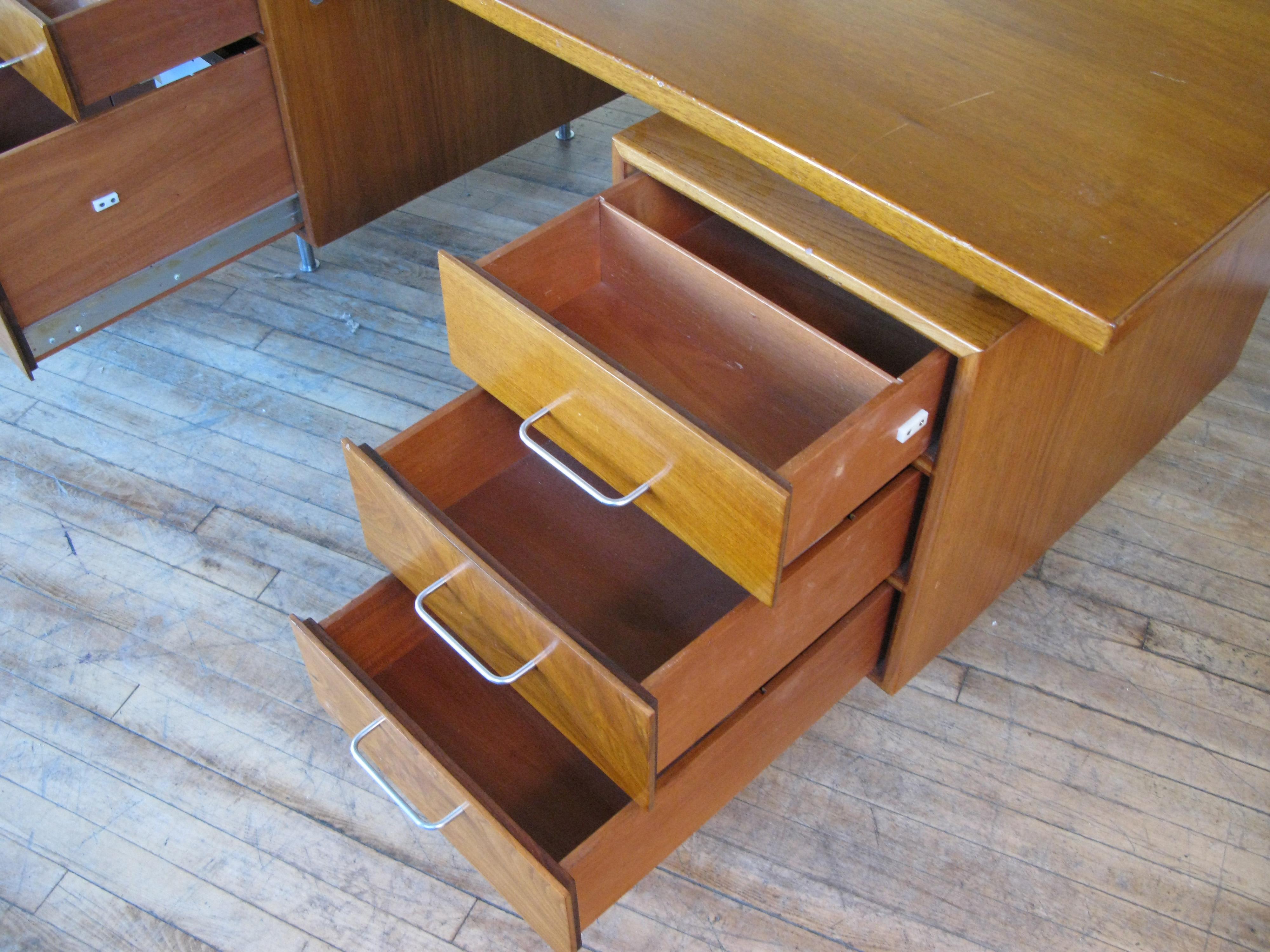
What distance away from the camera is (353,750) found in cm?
95

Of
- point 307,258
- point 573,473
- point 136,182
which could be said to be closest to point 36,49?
point 136,182

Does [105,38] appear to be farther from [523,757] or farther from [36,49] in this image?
[523,757]

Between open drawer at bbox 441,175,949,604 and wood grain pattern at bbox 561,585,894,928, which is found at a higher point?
open drawer at bbox 441,175,949,604

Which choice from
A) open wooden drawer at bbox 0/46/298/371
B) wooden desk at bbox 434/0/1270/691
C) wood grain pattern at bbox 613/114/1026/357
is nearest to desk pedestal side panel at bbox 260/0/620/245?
open wooden drawer at bbox 0/46/298/371

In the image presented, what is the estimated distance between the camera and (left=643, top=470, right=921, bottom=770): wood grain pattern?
0.90m

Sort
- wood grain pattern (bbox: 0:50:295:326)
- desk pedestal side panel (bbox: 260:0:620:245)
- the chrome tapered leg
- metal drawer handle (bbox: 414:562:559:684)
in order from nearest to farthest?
metal drawer handle (bbox: 414:562:559:684) < wood grain pattern (bbox: 0:50:295:326) < desk pedestal side panel (bbox: 260:0:620:245) < the chrome tapered leg

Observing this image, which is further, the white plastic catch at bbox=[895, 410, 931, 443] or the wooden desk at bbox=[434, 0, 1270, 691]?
the white plastic catch at bbox=[895, 410, 931, 443]

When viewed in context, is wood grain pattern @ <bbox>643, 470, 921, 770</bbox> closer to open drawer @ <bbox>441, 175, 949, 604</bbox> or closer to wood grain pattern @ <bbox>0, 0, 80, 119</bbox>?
open drawer @ <bbox>441, 175, 949, 604</bbox>

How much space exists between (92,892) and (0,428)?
703 mm

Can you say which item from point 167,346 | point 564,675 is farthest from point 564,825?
point 167,346

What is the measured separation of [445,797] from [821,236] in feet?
1.84

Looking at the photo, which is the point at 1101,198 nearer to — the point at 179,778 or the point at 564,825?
the point at 564,825

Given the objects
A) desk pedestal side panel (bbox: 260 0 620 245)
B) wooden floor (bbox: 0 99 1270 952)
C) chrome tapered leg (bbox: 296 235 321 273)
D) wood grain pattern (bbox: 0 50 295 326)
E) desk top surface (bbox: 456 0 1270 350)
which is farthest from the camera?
chrome tapered leg (bbox: 296 235 321 273)

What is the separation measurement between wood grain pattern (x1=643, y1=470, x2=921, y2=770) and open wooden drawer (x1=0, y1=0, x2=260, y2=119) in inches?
33.8
